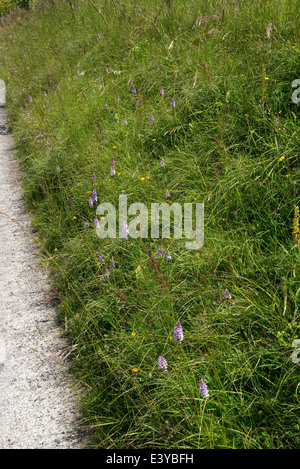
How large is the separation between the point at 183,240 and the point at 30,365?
1299mm

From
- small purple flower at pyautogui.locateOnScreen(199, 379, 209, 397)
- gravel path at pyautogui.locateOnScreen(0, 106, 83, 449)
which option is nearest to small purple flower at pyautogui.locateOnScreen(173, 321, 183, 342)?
small purple flower at pyautogui.locateOnScreen(199, 379, 209, 397)

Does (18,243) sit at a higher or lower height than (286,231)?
lower

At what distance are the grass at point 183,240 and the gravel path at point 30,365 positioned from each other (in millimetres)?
115

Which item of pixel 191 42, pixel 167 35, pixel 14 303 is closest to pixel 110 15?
pixel 167 35

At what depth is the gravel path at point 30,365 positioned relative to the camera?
2451 millimetres

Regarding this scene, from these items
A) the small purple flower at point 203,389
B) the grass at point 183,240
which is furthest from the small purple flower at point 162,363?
the small purple flower at point 203,389

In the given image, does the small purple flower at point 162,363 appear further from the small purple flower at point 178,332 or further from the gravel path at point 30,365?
the gravel path at point 30,365

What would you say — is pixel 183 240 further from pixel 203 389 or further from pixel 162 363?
pixel 203 389

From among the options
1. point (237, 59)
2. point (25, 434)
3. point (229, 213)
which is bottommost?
point (25, 434)

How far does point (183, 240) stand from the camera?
309cm

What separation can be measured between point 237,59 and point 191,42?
0.78 m

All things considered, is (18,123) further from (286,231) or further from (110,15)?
(286,231)

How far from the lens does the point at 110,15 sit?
20.9 ft

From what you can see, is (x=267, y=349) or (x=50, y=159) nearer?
(x=267, y=349)
